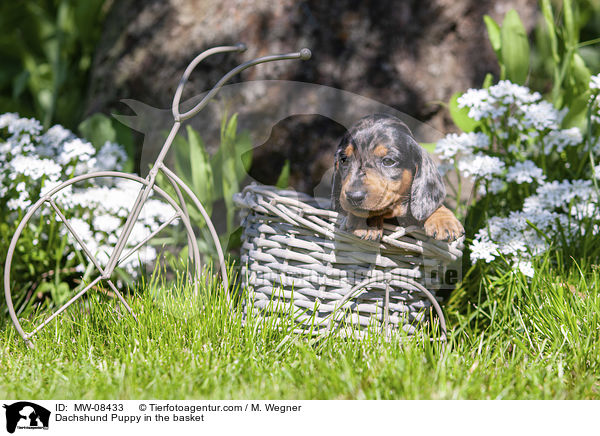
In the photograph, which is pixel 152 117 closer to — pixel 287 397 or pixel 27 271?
pixel 27 271

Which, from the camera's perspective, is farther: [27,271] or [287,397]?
[27,271]

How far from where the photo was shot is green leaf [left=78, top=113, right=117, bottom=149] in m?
2.42

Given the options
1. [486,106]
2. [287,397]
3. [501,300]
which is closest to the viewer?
[287,397]

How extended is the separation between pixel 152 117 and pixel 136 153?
23.8 inches

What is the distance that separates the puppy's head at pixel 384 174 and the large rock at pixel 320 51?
2.77 feet

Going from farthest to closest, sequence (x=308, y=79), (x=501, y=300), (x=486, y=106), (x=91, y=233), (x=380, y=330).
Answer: (x=308, y=79) < (x=91, y=233) < (x=486, y=106) < (x=501, y=300) < (x=380, y=330)

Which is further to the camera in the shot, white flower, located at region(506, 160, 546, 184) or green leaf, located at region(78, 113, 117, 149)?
green leaf, located at region(78, 113, 117, 149)

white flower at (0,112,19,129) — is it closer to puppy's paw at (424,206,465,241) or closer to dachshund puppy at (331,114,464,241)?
dachshund puppy at (331,114,464,241)

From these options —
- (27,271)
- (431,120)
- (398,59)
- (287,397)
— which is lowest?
(287,397)

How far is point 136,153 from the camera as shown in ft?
8.44

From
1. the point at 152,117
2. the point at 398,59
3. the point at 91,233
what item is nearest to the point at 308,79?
the point at 398,59

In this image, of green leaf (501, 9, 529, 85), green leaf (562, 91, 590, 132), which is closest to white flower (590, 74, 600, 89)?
green leaf (562, 91, 590, 132)

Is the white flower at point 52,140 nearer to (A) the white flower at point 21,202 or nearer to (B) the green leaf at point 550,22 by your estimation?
(A) the white flower at point 21,202

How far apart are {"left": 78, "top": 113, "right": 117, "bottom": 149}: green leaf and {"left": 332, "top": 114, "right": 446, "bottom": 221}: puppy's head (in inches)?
51.8
